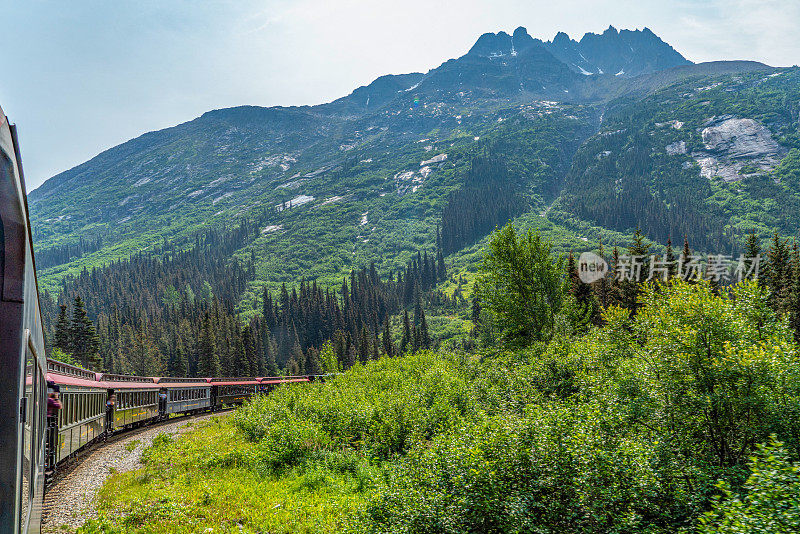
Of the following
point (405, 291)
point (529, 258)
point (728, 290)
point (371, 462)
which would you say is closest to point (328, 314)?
point (405, 291)

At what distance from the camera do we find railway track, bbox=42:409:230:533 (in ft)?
48.0

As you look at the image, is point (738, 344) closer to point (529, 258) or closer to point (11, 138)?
point (11, 138)

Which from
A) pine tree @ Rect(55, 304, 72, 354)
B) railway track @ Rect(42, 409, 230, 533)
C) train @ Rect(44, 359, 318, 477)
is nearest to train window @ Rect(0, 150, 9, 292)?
railway track @ Rect(42, 409, 230, 533)

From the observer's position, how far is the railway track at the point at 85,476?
1464cm

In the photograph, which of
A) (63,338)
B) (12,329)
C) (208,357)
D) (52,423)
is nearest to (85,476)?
(52,423)

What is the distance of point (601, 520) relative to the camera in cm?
1210

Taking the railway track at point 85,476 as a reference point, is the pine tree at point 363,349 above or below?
below

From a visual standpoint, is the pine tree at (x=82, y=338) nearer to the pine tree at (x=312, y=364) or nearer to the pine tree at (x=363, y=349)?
the pine tree at (x=312, y=364)

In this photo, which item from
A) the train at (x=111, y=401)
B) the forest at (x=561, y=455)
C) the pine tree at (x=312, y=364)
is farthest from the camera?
the pine tree at (x=312, y=364)

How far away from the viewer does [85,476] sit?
19.8 metres

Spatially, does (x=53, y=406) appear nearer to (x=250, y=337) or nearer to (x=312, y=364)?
(x=250, y=337)

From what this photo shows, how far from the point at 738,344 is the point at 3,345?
64.2ft

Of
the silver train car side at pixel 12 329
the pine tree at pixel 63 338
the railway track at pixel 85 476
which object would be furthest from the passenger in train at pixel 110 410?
the pine tree at pixel 63 338

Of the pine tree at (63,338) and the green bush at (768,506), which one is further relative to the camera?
the pine tree at (63,338)
